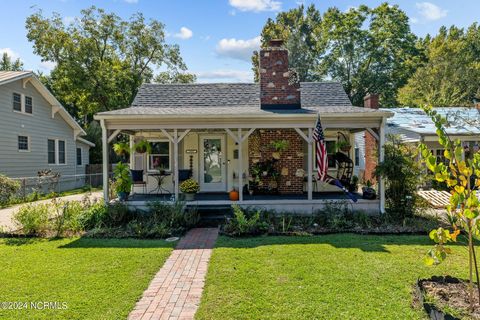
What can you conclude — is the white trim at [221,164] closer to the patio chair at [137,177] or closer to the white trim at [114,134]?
the patio chair at [137,177]

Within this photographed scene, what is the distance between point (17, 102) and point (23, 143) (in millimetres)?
2041

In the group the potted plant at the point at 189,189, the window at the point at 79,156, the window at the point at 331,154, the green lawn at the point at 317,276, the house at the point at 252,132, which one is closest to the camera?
the green lawn at the point at 317,276

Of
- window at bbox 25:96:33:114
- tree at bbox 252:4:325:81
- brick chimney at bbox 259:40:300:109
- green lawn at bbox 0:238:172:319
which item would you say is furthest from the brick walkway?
tree at bbox 252:4:325:81

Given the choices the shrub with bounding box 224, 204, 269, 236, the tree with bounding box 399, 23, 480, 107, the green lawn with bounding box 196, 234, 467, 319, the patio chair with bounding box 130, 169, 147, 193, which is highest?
the tree with bounding box 399, 23, 480, 107

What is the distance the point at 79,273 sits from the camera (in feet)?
16.9

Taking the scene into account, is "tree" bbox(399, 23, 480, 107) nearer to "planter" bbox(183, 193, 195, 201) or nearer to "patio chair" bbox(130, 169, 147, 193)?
"planter" bbox(183, 193, 195, 201)

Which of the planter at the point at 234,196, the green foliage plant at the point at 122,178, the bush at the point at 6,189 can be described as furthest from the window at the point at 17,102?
the planter at the point at 234,196

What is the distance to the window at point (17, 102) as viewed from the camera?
16.0m

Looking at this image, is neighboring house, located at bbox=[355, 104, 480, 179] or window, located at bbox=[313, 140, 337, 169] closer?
window, located at bbox=[313, 140, 337, 169]

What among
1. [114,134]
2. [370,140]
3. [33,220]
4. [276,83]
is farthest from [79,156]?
[370,140]

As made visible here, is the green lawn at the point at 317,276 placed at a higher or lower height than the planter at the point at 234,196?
lower

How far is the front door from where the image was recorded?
39.0 feet

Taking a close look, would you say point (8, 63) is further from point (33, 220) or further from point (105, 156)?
point (33, 220)

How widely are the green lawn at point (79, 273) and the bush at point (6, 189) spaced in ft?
22.1
